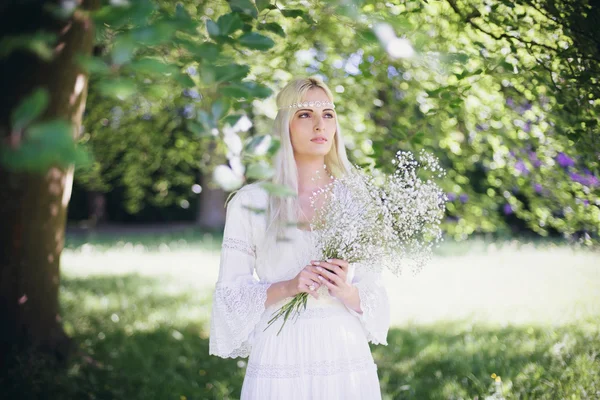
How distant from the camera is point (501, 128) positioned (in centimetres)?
464

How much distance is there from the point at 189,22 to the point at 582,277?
317 inches

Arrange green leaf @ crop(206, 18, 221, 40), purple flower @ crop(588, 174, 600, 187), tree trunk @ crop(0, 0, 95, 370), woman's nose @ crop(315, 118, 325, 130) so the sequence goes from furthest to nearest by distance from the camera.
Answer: tree trunk @ crop(0, 0, 95, 370), purple flower @ crop(588, 174, 600, 187), woman's nose @ crop(315, 118, 325, 130), green leaf @ crop(206, 18, 221, 40)

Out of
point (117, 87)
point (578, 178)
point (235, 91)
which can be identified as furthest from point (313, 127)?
point (578, 178)

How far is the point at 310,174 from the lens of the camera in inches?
115

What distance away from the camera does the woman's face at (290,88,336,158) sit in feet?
9.28

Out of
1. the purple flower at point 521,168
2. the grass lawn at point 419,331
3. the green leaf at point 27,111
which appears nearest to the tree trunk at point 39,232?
the grass lawn at point 419,331

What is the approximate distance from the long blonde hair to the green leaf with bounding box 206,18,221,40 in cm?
117

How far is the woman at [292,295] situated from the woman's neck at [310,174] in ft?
0.10

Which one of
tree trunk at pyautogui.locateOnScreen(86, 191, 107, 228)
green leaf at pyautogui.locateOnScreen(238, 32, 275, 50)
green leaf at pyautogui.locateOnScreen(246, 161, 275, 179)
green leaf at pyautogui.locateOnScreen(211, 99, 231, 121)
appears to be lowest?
tree trunk at pyautogui.locateOnScreen(86, 191, 107, 228)

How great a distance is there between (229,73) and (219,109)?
0.10m

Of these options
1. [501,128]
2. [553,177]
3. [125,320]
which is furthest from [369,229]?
[125,320]

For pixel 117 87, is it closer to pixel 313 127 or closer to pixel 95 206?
pixel 313 127

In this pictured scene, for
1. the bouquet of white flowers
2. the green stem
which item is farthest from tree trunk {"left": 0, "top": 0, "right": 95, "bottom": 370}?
the bouquet of white flowers

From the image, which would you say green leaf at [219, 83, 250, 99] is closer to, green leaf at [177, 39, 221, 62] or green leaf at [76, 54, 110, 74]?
green leaf at [177, 39, 221, 62]
